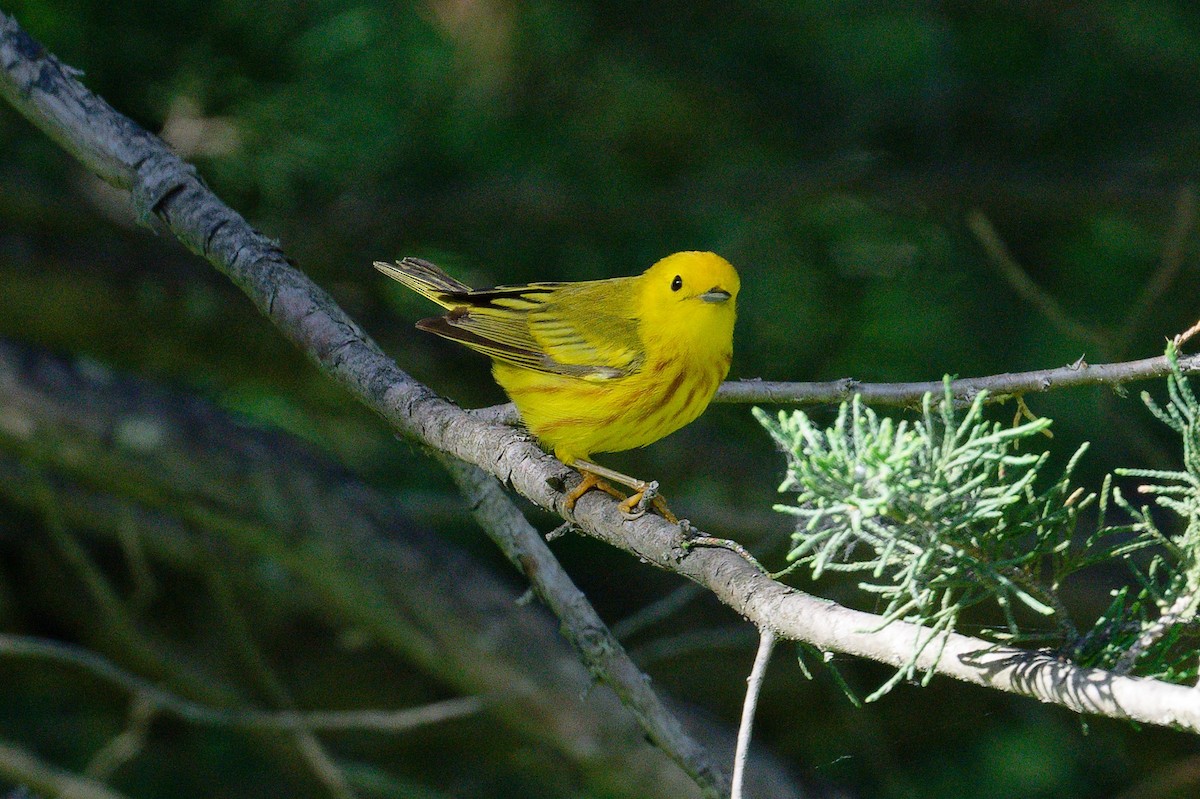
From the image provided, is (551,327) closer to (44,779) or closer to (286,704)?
(286,704)

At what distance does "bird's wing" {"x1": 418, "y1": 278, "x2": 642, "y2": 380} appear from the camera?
2799 millimetres

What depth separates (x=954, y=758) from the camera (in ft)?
13.2

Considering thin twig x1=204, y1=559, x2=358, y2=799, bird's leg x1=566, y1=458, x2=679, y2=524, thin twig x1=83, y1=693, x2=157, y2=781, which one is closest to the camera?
bird's leg x1=566, y1=458, x2=679, y2=524

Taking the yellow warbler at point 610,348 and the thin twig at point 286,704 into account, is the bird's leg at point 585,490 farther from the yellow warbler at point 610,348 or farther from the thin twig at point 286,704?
the thin twig at point 286,704

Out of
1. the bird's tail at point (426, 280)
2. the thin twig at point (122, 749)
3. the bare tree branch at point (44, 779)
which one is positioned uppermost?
the bird's tail at point (426, 280)

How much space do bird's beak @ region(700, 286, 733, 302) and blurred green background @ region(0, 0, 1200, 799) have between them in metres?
0.97

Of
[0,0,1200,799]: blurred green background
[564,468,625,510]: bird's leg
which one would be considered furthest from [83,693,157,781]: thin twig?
[564,468,625,510]: bird's leg

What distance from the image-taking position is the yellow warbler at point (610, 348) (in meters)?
2.67

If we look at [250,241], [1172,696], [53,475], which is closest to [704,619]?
[53,475]

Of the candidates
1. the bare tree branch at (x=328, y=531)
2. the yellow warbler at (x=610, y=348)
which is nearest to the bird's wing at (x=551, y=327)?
the yellow warbler at (x=610, y=348)

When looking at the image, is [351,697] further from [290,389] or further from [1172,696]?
[1172,696]

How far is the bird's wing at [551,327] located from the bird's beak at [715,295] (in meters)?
0.19

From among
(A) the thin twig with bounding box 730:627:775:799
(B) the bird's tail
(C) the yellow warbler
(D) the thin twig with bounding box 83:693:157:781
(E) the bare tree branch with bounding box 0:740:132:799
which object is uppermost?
(B) the bird's tail

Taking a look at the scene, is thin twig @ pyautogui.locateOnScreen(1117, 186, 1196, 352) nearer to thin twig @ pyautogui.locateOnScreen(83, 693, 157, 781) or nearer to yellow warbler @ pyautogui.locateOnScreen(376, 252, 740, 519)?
yellow warbler @ pyautogui.locateOnScreen(376, 252, 740, 519)
